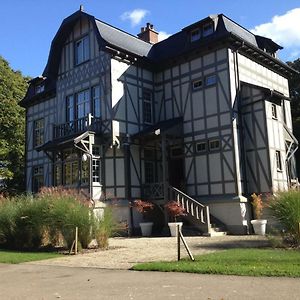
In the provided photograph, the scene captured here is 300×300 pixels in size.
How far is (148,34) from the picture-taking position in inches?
1084

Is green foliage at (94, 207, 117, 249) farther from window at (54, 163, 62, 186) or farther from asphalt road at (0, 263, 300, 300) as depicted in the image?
window at (54, 163, 62, 186)

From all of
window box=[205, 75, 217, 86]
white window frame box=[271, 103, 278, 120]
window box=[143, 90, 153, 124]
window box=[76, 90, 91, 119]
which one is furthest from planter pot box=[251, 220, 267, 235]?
window box=[76, 90, 91, 119]

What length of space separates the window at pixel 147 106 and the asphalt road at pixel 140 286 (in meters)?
14.6

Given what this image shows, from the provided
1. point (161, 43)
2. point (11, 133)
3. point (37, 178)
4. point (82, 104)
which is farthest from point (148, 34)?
point (11, 133)

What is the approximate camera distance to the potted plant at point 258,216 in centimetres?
1859

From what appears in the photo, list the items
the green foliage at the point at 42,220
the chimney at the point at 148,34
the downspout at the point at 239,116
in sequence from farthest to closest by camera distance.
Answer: the chimney at the point at 148,34
the downspout at the point at 239,116
the green foliage at the point at 42,220

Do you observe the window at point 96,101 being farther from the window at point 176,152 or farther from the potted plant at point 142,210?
the potted plant at point 142,210

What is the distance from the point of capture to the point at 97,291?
739 cm

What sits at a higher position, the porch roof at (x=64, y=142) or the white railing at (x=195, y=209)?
the porch roof at (x=64, y=142)

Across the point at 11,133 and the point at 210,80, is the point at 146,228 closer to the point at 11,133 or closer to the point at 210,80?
the point at 210,80

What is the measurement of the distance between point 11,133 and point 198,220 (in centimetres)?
1991

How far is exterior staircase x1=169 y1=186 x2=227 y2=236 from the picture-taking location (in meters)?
18.9

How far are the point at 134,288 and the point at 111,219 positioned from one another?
304 inches

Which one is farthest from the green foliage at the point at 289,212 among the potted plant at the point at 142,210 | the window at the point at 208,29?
the window at the point at 208,29
